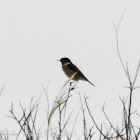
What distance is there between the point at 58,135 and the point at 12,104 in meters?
0.56

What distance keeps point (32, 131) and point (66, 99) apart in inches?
13.0

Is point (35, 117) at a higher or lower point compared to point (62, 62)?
lower

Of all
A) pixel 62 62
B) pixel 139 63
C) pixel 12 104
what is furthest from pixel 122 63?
pixel 62 62

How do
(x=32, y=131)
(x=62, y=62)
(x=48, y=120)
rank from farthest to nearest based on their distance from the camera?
(x=62, y=62), (x=32, y=131), (x=48, y=120)

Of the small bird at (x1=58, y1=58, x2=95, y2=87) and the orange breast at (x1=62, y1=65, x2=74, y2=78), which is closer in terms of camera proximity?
the small bird at (x1=58, y1=58, x2=95, y2=87)

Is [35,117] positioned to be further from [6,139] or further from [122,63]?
[122,63]

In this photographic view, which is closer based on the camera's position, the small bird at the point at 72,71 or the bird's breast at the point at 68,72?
the small bird at the point at 72,71

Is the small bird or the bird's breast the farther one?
the bird's breast

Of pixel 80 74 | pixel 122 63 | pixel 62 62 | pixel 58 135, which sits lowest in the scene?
pixel 58 135

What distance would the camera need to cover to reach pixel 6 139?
291 cm

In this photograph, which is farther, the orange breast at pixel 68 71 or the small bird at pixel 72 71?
the orange breast at pixel 68 71

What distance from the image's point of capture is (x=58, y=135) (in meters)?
2.49

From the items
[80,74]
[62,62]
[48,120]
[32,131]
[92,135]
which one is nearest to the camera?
[48,120]

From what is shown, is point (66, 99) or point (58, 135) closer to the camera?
point (58, 135)
